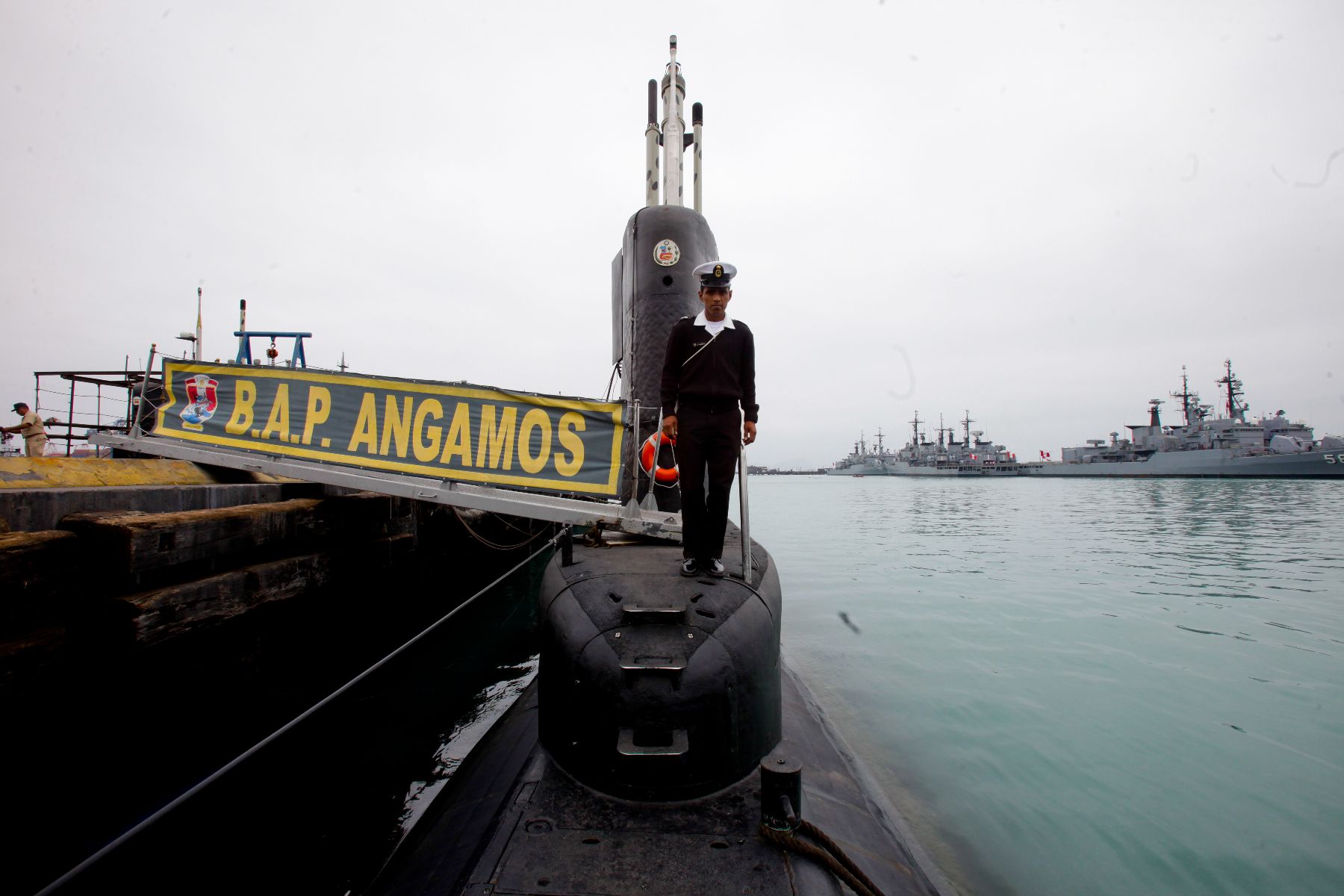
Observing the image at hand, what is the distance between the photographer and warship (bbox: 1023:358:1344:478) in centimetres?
5859

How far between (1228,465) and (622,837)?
80594mm

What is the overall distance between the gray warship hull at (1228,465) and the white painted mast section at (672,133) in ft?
252

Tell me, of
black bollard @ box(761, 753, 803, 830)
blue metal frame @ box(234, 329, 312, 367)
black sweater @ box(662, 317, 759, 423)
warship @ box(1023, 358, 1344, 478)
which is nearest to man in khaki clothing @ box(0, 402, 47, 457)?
blue metal frame @ box(234, 329, 312, 367)

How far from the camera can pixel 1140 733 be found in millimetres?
6473

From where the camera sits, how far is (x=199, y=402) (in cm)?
646

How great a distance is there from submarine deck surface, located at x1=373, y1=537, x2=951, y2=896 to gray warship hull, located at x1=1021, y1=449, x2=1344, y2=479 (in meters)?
78.0

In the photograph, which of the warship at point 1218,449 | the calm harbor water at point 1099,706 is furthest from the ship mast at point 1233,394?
the calm harbor water at point 1099,706

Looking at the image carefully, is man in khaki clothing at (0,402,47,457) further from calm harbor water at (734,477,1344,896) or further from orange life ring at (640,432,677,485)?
calm harbor water at (734,477,1344,896)

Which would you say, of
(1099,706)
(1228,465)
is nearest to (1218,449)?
(1228,465)

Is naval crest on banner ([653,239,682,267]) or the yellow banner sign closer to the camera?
the yellow banner sign

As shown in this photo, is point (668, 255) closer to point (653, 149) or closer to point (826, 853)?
point (653, 149)

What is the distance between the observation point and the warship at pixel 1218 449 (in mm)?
58594

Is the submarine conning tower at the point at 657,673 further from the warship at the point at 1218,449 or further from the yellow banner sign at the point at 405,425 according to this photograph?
the warship at the point at 1218,449

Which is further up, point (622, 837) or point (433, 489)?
point (433, 489)
